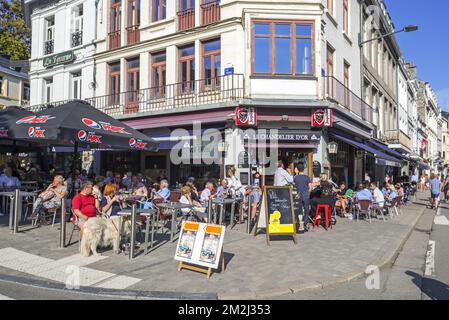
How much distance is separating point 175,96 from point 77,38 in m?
7.59

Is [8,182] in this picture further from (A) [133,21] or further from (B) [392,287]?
(B) [392,287]

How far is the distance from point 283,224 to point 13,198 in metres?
6.22

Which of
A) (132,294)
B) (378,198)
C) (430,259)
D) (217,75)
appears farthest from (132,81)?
(430,259)

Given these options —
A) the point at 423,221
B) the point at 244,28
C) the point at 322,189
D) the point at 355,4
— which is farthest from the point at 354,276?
the point at 355,4

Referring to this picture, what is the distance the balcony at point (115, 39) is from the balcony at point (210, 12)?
472 cm

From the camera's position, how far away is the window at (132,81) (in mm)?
15742

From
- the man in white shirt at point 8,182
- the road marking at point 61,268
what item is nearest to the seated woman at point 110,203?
the road marking at point 61,268

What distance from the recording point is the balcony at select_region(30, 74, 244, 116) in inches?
502

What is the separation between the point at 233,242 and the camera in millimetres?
7688

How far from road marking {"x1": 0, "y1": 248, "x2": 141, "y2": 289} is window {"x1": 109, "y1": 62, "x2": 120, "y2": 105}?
35.6ft

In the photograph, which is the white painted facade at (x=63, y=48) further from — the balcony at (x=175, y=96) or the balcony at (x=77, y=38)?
the balcony at (x=175, y=96)

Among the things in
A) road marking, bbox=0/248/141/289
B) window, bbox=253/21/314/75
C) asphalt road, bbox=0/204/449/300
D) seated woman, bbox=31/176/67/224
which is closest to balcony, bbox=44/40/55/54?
window, bbox=253/21/314/75

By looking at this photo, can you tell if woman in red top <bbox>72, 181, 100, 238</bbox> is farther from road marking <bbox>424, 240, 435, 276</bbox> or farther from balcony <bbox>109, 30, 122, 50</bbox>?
balcony <bbox>109, 30, 122, 50</bbox>
